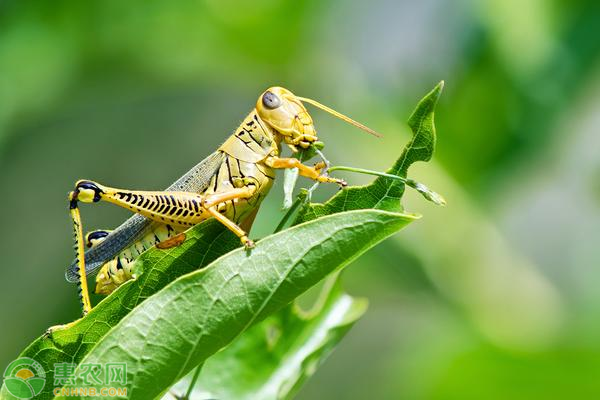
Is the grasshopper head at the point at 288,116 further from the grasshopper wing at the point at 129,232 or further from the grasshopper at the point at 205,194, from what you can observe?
the grasshopper wing at the point at 129,232

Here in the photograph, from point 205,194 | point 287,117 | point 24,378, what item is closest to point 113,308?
point 24,378

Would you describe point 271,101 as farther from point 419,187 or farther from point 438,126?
point 438,126

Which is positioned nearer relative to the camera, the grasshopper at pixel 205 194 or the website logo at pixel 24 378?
the website logo at pixel 24 378

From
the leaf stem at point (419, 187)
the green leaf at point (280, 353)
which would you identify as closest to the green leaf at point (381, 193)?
the leaf stem at point (419, 187)

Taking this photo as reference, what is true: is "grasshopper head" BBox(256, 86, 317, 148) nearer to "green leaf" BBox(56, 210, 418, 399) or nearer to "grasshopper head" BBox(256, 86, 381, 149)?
"grasshopper head" BBox(256, 86, 381, 149)

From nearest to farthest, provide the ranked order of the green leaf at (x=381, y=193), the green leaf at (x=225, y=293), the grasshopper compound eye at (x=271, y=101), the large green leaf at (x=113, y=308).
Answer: the green leaf at (x=225, y=293) → the large green leaf at (x=113, y=308) → the green leaf at (x=381, y=193) → the grasshopper compound eye at (x=271, y=101)

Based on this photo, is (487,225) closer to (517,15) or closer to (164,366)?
(517,15)

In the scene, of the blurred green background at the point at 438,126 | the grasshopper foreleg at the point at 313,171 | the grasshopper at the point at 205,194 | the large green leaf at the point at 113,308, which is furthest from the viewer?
the blurred green background at the point at 438,126
